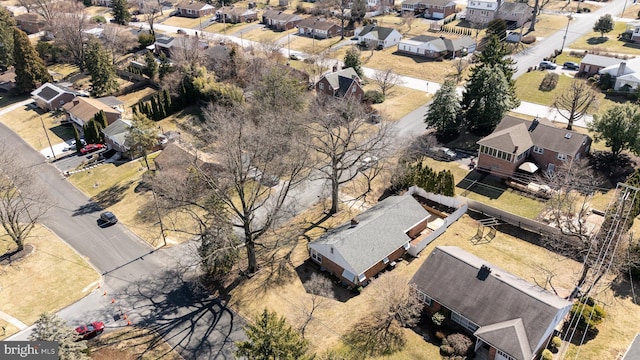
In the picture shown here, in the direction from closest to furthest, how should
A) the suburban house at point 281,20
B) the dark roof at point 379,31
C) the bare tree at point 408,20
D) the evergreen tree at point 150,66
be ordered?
the evergreen tree at point 150,66
the dark roof at point 379,31
the bare tree at point 408,20
the suburban house at point 281,20

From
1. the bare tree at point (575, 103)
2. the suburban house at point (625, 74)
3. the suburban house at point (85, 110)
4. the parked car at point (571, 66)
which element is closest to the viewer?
the bare tree at point (575, 103)

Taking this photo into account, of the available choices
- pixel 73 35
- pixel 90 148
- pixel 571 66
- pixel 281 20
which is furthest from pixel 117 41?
pixel 571 66

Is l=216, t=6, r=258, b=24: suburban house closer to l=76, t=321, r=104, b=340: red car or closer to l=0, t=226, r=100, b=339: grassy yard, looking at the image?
l=0, t=226, r=100, b=339: grassy yard

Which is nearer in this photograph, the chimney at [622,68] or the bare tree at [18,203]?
the bare tree at [18,203]

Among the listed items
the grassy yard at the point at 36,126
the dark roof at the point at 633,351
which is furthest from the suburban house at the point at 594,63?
the grassy yard at the point at 36,126

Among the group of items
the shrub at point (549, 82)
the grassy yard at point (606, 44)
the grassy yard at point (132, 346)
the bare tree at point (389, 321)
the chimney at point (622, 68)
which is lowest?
the grassy yard at point (132, 346)

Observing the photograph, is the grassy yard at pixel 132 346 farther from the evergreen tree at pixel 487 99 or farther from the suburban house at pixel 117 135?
the evergreen tree at pixel 487 99

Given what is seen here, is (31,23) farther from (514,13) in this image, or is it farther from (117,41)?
(514,13)

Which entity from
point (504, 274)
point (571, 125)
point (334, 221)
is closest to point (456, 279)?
point (504, 274)
